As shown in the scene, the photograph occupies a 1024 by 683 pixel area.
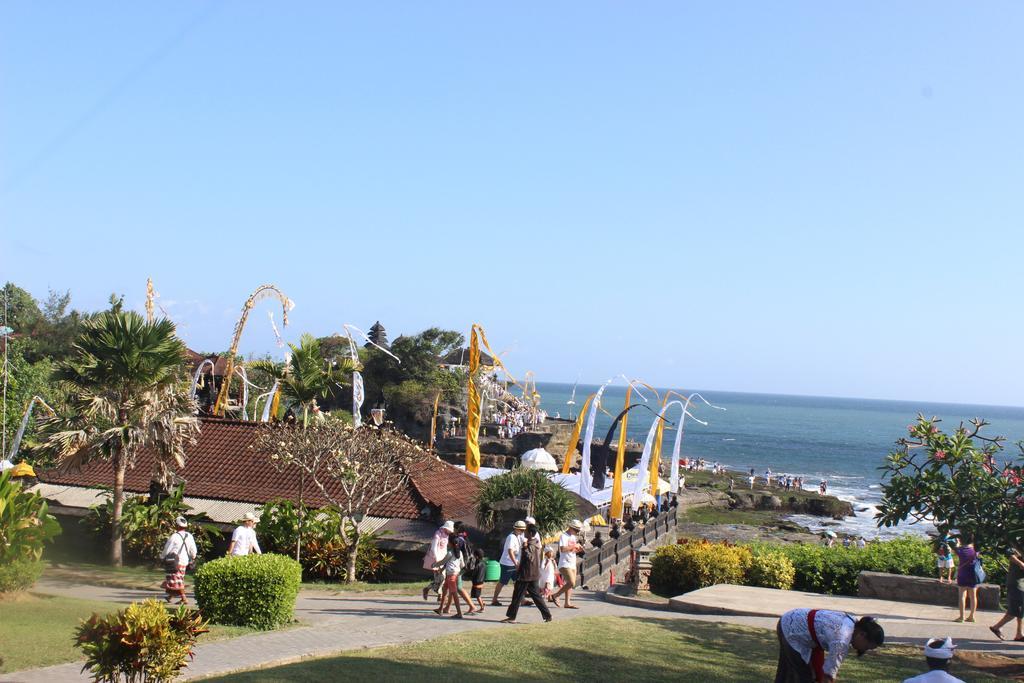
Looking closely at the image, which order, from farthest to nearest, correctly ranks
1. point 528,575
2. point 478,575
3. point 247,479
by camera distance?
point 247,479 < point 478,575 < point 528,575

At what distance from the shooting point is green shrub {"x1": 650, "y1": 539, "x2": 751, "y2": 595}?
59.8ft

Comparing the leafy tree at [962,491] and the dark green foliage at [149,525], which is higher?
the leafy tree at [962,491]

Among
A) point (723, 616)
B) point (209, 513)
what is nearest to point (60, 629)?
point (209, 513)

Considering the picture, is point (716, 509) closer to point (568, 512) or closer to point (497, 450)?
point (497, 450)

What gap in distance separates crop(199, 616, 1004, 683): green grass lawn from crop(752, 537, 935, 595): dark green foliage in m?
6.17

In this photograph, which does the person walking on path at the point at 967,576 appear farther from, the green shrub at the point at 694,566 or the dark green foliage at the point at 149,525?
the dark green foliage at the point at 149,525

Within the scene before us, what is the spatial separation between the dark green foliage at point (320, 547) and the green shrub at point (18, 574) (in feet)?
16.9

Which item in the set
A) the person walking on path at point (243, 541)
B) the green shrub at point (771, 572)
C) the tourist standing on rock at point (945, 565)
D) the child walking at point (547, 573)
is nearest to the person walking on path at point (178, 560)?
the person walking on path at point (243, 541)

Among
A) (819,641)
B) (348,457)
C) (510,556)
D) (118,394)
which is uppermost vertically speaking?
(118,394)

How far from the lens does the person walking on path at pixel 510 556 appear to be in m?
14.3

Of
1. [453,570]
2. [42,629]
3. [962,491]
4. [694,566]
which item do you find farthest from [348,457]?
[962,491]

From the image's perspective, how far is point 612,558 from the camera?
2217cm

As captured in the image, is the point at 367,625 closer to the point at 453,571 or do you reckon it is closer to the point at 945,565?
the point at 453,571

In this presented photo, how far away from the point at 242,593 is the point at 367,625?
1870 millimetres
